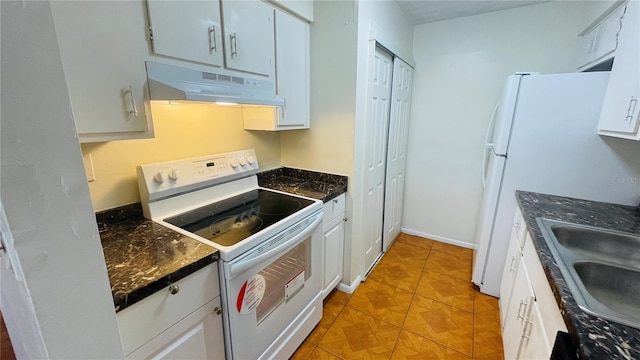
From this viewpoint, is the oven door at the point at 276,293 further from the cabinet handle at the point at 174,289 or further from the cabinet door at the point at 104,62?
the cabinet door at the point at 104,62

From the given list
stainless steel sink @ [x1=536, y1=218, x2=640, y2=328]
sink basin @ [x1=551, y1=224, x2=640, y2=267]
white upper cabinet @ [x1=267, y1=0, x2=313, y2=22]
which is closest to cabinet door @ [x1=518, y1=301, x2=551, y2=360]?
stainless steel sink @ [x1=536, y1=218, x2=640, y2=328]

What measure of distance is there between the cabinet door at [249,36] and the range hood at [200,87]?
0.36 ft

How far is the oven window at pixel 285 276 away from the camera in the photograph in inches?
51.5

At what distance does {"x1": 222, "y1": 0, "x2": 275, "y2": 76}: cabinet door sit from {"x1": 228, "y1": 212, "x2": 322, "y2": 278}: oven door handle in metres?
0.92

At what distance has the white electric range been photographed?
45.3 inches

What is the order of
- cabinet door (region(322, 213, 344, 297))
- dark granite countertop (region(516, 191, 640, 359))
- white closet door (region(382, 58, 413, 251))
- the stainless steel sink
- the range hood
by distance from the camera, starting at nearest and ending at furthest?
→ dark granite countertop (region(516, 191, 640, 359)), the stainless steel sink, the range hood, cabinet door (region(322, 213, 344, 297)), white closet door (region(382, 58, 413, 251))

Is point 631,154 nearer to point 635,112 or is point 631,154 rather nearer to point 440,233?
point 635,112

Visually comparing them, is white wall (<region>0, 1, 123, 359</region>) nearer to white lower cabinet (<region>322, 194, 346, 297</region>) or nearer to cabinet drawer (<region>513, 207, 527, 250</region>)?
white lower cabinet (<region>322, 194, 346, 297</region>)

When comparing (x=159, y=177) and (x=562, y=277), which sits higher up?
(x=159, y=177)

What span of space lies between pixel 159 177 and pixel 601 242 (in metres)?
2.17

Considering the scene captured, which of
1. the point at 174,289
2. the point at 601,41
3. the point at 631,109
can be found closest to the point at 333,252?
the point at 174,289

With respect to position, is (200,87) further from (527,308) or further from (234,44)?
(527,308)

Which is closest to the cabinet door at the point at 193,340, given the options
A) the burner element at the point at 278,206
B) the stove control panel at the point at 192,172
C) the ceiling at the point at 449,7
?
the burner element at the point at 278,206

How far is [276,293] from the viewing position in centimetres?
138
